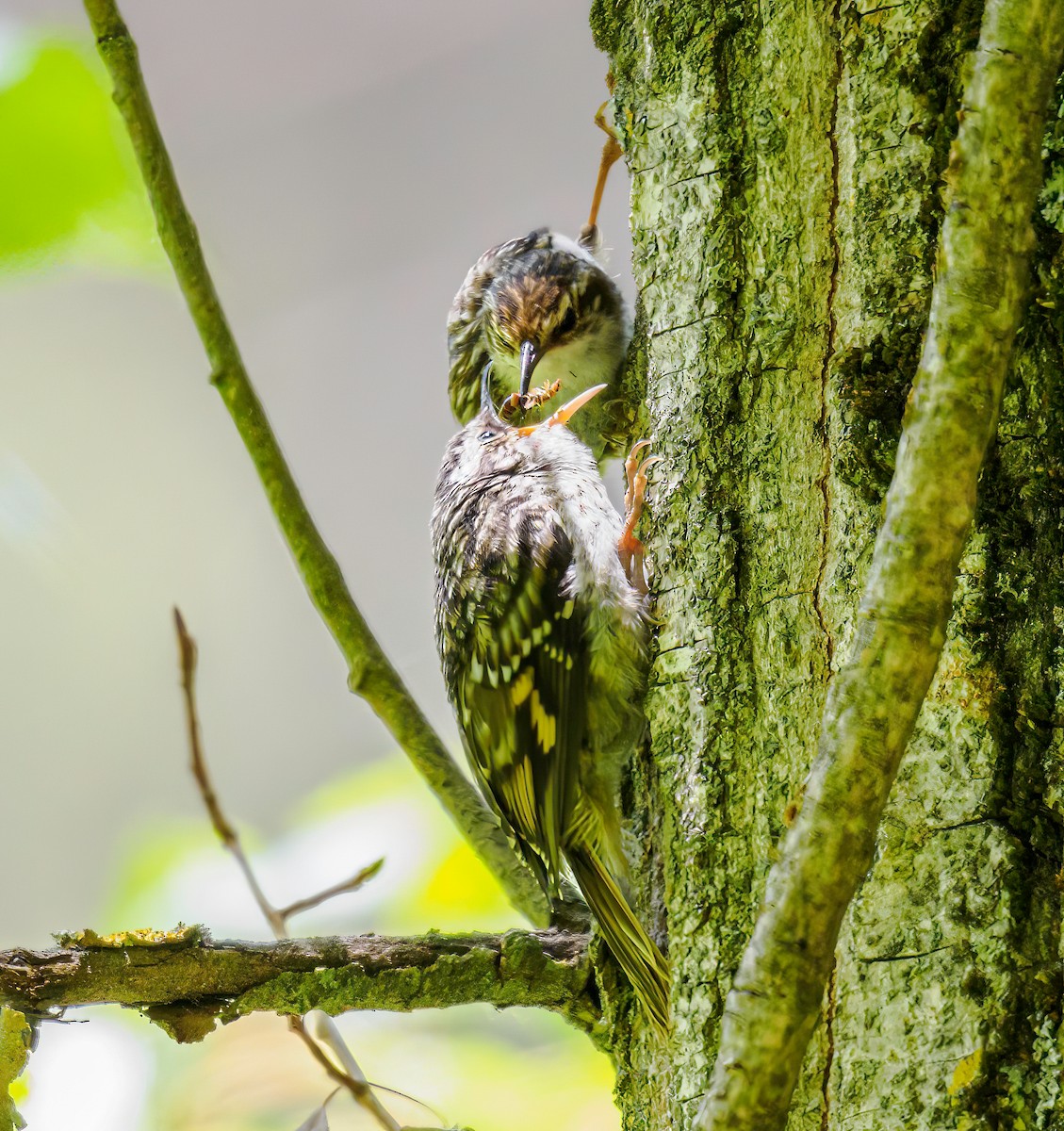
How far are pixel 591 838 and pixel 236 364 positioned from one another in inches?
33.2

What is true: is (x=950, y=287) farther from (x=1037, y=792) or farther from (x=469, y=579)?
(x=469, y=579)

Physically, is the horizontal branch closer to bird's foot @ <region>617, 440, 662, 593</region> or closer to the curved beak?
bird's foot @ <region>617, 440, 662, 593</region>

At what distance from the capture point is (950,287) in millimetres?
706

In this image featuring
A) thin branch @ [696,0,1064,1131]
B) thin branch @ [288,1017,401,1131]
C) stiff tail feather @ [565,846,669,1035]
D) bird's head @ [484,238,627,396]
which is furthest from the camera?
bird's head @ [484,238,627,396]

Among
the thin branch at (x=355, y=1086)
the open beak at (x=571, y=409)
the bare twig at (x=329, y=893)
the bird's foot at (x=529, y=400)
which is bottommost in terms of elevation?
the thin branch at (x=355, y=1086)

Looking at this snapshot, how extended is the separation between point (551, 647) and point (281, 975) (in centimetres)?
61

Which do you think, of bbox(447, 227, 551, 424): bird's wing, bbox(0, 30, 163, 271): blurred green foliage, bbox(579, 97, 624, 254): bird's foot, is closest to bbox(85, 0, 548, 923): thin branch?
bbox(0, 30, 163, 271): blurred green foliage

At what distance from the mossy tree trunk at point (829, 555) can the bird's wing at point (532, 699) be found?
183mm

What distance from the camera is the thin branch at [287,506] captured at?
Result: 5.19 feet

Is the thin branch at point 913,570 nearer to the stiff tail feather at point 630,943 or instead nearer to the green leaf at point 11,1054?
the stiff tail feather at point 630,943

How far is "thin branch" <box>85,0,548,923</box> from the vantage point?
5.19ft

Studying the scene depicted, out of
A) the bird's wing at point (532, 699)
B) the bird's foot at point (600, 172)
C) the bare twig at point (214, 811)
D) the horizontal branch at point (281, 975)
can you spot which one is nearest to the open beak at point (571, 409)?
the bird's wing at point (532, 699)

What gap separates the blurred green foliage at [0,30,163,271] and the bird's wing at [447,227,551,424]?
892 mm

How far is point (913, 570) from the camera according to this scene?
0.68 metres
